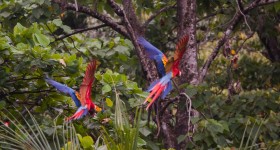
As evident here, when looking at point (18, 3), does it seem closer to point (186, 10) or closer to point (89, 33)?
point (186, 10)

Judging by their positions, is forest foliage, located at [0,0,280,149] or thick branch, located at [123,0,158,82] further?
thick branch, located at [123,0,158,82]

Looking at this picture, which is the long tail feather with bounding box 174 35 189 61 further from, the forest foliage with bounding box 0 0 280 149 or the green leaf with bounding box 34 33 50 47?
the green leaf with bounding box 34 33 50 47

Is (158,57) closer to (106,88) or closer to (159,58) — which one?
(159,58)

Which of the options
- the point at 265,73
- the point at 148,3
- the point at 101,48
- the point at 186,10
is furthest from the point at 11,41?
the point at 265,73

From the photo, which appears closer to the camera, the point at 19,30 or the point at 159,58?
the point at 159,58

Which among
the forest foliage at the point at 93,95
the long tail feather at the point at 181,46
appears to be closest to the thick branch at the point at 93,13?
the forest foliage at the point at 93,95

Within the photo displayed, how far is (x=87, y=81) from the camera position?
2.76m

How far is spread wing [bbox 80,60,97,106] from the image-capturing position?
271 cm

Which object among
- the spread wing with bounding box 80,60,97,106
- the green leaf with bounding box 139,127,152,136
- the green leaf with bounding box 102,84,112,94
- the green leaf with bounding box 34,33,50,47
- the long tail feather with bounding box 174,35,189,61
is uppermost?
the green leaf with bounding box 34,33,50,47

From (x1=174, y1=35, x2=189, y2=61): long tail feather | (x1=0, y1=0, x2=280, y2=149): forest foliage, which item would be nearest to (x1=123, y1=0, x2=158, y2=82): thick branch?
(x1=0, y1=0, x2=280, y2=149): forest foliage

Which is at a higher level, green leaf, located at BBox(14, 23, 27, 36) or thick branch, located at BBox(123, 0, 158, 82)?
green leaf, located at BBox(14, 23, 27, 36)

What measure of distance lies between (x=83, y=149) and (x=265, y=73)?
3.69 meters

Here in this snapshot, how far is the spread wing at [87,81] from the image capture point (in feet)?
8.90

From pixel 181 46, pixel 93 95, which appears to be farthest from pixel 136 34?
pixel 181 46
